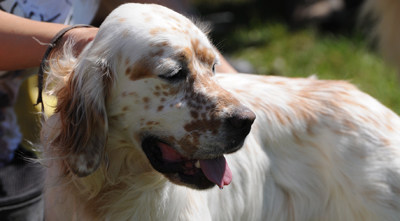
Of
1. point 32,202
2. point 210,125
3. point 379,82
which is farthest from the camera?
point 379,82

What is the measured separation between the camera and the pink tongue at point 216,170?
2336mm

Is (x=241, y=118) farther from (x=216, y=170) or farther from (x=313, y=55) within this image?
(x=313, y=55)

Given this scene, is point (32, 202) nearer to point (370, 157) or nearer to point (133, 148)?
point (133, 148)

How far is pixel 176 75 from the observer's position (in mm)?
2281

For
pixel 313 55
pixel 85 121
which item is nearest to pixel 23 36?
pixel 85 121

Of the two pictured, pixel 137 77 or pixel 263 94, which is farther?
pixel 263 94

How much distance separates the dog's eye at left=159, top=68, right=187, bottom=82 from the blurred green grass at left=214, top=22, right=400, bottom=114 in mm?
3685

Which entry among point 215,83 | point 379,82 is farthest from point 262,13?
point 215,83

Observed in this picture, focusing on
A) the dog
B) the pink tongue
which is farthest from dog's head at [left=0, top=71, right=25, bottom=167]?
the pink tongue

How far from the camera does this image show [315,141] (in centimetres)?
290

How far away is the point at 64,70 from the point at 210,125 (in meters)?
0.84

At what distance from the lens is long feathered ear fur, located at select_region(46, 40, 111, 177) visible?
2314 millimetres

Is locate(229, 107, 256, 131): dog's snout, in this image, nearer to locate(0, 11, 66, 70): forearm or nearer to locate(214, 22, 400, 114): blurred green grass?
locate(0, 11, 66, 70): forearm

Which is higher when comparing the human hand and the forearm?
the human hand
